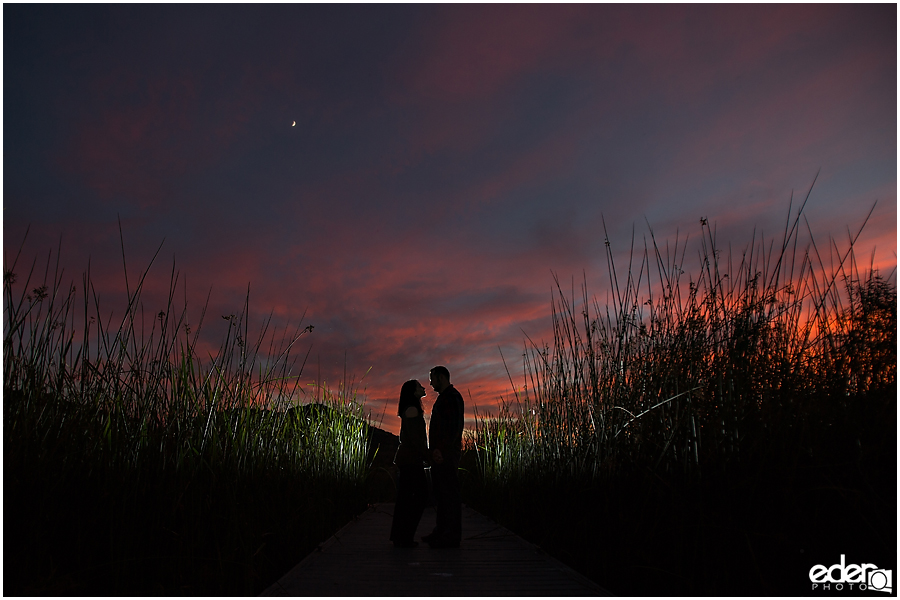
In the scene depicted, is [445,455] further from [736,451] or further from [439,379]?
[736,451]

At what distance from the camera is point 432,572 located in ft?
9.98

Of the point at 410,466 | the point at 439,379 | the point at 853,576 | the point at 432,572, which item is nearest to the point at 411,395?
the point at 439,379

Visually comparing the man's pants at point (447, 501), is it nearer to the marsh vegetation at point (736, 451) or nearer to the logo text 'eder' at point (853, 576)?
the marsh vegetation at point (736, 451)

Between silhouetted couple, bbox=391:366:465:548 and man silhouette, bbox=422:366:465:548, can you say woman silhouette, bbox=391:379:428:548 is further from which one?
man silhouette, bbox=422:366:465:548

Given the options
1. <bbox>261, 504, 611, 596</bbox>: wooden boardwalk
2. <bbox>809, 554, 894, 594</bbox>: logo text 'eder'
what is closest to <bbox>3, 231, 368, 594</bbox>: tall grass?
<bbox>261, 504, 611, 596</bbox>: wooden boardwalk

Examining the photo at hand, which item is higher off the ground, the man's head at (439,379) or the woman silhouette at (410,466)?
the man's head at (439,379)

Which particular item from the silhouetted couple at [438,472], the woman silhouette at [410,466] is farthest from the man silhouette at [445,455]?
the woman silhouette at [410,466]

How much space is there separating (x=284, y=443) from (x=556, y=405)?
7.10 ft

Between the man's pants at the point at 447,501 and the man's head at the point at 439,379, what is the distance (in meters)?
0.51

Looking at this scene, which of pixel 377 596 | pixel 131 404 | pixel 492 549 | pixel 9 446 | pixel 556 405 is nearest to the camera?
pixel 9 446

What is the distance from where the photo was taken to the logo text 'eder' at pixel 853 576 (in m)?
1.93

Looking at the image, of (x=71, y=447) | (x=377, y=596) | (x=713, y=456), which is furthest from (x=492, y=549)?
(x=71, y=447)

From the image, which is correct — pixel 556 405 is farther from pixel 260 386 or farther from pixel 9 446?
pixel 9 446

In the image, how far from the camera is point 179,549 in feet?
8.72
